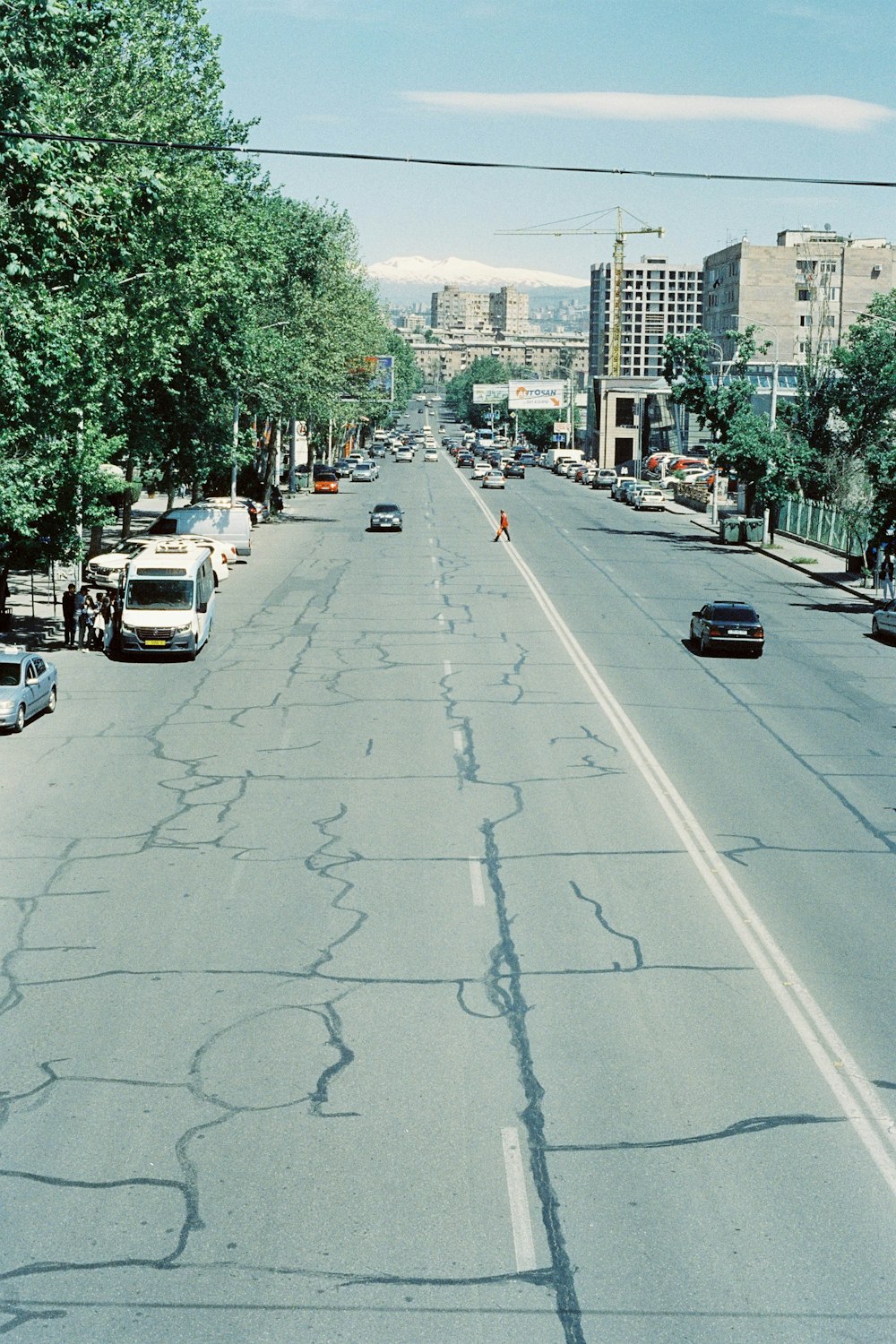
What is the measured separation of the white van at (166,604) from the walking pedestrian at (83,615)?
0.87m

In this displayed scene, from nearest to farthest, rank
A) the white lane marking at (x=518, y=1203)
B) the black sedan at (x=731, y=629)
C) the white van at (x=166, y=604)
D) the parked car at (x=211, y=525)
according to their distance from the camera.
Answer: the white lane marking at (x=518, y=1203) → the white van at (x=166, y=604) → the black sedan at (x=731, y=629) → the parked car at (x=211, y=525)

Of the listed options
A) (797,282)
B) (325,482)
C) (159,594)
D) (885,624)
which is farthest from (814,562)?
(797,282)

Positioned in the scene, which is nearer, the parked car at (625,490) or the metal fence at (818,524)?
the metal fence at (818,524)

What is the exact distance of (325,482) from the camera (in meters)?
96.0

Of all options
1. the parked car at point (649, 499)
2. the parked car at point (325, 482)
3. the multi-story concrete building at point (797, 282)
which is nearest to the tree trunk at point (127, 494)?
the parked car at point (649, 499)

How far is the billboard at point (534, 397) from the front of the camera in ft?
632

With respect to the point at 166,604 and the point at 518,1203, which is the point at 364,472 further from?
the point at 518,1203

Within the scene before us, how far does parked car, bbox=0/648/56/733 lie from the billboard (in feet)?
553

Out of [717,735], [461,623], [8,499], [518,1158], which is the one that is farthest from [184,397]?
[518,1158]

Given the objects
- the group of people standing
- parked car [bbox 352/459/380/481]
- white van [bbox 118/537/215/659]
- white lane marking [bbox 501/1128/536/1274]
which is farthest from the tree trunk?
parked car [bbox 352/459/380/481]

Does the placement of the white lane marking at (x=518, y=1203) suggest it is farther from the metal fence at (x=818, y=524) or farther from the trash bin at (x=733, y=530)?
the trash bin at (x=733, y=530)

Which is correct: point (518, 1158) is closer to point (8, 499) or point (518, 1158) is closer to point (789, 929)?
point (789, 929)

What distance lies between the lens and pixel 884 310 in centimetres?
6272

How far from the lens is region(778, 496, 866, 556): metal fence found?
59356mm
